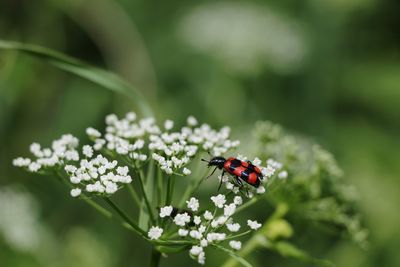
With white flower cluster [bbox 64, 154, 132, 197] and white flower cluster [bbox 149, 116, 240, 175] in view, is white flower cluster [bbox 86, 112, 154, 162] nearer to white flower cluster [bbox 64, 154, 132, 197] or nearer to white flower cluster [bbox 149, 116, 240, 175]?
white flower cluster [bbox 149, 116, 240, 175]

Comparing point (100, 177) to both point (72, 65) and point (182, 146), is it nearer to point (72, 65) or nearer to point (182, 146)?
point (182, 146)

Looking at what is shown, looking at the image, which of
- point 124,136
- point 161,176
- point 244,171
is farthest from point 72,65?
point 244,171

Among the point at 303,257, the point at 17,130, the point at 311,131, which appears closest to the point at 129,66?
the point at 17,130

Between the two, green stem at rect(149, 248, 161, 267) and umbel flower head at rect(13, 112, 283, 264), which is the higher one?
umbel flower head at rect(13, 112, 283, 264)

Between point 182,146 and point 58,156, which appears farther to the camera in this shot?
point 58,156

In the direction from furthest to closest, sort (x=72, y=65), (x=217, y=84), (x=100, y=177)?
(x=217, y=84)
(x=72, y=65)
(x=100, y=177)

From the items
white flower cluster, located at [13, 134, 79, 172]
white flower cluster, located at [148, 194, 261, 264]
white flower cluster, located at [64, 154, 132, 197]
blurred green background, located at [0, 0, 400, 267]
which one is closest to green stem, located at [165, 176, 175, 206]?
white flower cluster, located at [148, 194, 261, 264]

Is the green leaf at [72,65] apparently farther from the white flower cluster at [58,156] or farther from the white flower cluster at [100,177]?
the white flower cluster at [100,177]
